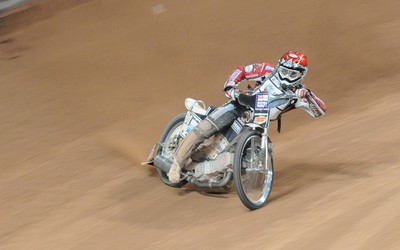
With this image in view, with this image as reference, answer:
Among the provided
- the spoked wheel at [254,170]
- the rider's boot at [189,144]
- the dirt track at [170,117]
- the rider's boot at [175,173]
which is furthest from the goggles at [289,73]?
the rider's boot at [175,173]

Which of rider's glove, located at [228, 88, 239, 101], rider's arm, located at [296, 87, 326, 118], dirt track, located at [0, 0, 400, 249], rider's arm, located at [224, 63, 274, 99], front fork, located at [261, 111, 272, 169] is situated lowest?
dirt track, located at [0, 0, 400, 249]

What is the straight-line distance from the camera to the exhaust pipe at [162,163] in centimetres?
870

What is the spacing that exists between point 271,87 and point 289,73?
0.28 m

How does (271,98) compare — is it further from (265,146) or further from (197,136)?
(197,136)

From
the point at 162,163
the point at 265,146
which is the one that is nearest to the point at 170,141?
the point at 162,163

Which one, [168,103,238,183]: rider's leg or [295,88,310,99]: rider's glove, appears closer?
[295,88,310,99]: rider's glove

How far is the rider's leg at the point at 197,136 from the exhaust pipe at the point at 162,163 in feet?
0.91

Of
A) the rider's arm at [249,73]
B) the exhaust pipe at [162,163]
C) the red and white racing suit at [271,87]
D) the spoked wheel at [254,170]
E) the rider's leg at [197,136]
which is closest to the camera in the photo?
the spoked wheel at [254,170]

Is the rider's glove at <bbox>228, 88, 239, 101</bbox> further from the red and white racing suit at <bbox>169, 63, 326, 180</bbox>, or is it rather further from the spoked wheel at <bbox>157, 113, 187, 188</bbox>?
the spoked wheel at <bbox>157, 113, 187, 188</bbox>

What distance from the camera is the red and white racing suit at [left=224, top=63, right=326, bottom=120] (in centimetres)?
821

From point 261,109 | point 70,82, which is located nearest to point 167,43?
point 70,82

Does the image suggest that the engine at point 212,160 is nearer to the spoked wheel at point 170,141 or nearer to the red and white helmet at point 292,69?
the spoked wheel at point 170,141

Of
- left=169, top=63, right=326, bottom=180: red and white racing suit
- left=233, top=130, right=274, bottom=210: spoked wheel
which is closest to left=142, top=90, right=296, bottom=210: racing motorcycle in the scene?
left=233, top=130, right=274, bottom=210: spoked wheel

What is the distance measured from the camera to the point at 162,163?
879 cm
